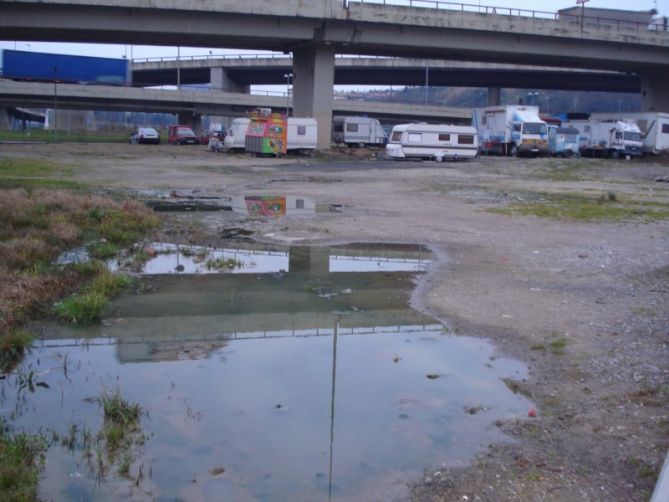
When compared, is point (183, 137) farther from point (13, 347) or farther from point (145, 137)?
point (13, 347)

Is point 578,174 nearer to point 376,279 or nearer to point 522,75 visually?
point 376,279

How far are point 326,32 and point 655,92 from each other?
112ft

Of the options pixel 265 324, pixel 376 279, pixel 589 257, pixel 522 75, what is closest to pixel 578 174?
pixel 589 257

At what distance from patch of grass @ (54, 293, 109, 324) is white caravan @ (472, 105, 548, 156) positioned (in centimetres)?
5030

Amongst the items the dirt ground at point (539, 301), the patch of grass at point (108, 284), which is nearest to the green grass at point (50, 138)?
the dirt ground at point (539, 301)

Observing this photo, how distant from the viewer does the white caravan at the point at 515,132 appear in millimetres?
56344

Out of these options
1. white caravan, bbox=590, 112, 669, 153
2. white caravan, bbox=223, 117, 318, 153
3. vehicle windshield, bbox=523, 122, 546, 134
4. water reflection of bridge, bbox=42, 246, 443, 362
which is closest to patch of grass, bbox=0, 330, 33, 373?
water reflection of bridge, bbox=42, 246, 443, 362

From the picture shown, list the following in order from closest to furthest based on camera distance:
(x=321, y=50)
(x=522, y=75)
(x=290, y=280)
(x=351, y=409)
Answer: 1. (x=351, y=409)
2. (x=290, y=280)
3. (x=321, y=50)
4. (x=522, y=75)

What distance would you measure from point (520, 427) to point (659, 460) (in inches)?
44.9

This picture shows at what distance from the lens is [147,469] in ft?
18.2

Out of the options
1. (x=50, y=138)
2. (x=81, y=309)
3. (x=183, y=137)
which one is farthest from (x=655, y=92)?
(x=81, y=309)

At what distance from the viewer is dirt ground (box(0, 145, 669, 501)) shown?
5.50 m

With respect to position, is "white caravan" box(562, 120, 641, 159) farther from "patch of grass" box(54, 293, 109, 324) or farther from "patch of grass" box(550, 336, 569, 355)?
"patch of grass" box(54, 293, 109, 324)

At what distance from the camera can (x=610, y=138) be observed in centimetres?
5916
